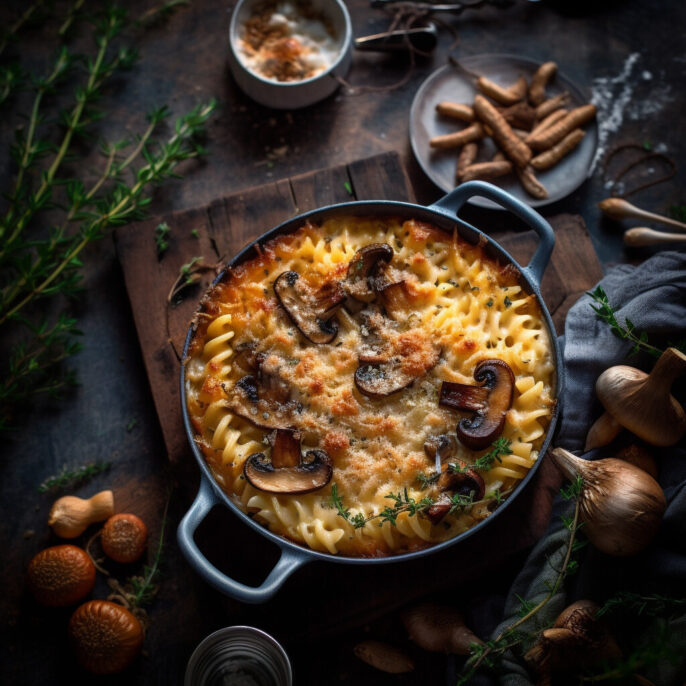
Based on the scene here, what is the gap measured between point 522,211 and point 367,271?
32.9 inches

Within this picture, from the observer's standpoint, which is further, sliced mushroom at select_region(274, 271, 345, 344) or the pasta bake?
sliced mushroom at select_region(274, 271, 345, 344)

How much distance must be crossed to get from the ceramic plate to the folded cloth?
888 millimetres

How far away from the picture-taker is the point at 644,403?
3219mm

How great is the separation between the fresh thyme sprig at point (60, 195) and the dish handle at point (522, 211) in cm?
181

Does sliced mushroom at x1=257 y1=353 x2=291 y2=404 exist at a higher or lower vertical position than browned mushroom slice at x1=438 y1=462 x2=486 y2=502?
higher

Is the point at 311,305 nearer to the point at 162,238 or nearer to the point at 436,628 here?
the point at 162,238

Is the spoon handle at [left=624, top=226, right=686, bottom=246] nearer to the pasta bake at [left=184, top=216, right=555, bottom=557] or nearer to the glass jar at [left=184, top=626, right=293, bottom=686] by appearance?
the pasta bake at [left=184, top=216, right=555, bottom=557]

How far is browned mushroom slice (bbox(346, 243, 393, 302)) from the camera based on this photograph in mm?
3379

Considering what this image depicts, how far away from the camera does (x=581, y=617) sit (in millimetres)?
3062

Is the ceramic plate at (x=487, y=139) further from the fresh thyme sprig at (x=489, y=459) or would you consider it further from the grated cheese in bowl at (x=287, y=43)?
the fresh thyme sprig at (x=489, y=459)

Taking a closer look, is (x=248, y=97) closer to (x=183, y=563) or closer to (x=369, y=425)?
(x=369, y=425)

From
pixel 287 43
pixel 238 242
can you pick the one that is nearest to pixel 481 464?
pixel 238 242

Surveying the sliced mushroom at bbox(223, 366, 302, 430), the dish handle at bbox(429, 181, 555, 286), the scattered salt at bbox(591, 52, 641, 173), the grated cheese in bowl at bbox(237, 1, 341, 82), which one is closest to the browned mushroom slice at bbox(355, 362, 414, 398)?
the sliced mushroom at bbox(223, 366, 302, 430)

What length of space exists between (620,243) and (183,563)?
331 centimetres
